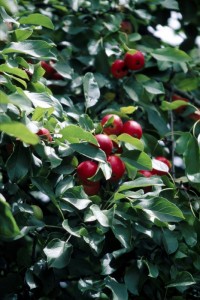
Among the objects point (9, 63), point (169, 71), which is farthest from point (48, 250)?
point (169, 71)

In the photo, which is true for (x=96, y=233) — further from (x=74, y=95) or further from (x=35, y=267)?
(x=74, y=95)

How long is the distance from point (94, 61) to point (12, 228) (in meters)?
1.38

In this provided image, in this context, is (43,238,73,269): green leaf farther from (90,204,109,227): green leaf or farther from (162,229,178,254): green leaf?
(162,229,178,254): green leaf

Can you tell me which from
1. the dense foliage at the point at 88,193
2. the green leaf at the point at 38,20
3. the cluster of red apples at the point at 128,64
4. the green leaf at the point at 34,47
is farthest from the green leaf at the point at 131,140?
the cluster of red apples at the point at 128,64

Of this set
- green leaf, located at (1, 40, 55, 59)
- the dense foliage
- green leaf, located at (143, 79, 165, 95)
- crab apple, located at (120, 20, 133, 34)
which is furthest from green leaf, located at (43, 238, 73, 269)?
crab apple, located at (120, 20, 133, 34)

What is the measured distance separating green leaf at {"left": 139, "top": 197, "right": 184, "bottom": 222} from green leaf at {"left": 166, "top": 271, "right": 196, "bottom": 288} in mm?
194

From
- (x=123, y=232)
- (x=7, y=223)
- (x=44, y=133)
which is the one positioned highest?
(x=7, y=223)

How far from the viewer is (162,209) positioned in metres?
1.66

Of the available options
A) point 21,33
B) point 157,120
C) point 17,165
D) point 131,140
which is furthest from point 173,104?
point 17,165

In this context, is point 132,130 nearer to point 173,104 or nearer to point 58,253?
point 173,104

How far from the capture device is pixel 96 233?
165 centimetres

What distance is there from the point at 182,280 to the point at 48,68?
42.9 inches

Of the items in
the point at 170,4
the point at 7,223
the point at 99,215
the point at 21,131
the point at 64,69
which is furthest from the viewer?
the point at 170,4

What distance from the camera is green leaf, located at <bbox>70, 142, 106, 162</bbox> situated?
5.42ft
